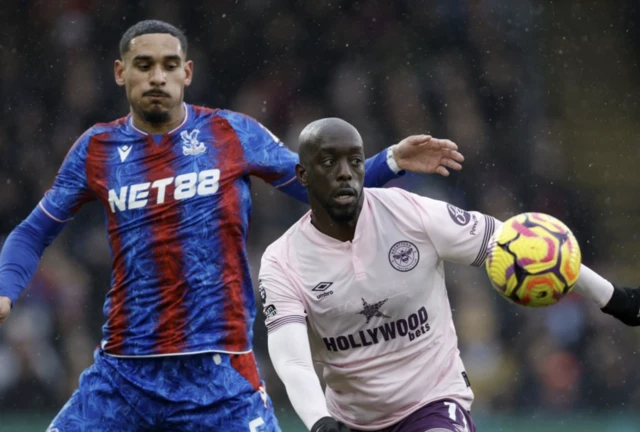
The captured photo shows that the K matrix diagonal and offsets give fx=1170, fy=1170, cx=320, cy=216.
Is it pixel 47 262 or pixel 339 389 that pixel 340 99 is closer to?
pixel 47 262

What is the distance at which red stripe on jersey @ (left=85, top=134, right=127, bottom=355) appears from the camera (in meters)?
5.29

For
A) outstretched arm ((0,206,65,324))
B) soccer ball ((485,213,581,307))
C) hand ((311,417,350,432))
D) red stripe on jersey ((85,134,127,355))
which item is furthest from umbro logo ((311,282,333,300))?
outstretched arm ((0,206,65,324))

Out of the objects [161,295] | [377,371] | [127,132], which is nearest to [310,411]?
[377,371]

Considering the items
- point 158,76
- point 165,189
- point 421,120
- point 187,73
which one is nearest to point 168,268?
point 165,189

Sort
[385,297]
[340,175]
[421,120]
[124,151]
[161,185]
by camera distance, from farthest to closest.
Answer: [421,120], [124,151], [161,185], [385,297], [340,175]

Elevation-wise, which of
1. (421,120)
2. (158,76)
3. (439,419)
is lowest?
(439,419)

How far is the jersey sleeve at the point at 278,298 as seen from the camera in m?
5.04

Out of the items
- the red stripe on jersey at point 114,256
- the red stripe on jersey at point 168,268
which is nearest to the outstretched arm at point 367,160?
the red stripe on jersey at point 168,268

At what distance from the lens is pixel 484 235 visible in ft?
16.9

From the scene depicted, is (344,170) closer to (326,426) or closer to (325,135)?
(325,135)

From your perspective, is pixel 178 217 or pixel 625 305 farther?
pixel 178 217

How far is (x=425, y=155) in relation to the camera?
5.41 m

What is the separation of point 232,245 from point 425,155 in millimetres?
983

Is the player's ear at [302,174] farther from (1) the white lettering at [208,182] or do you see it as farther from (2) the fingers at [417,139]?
(2) the fingers at [417,139]
